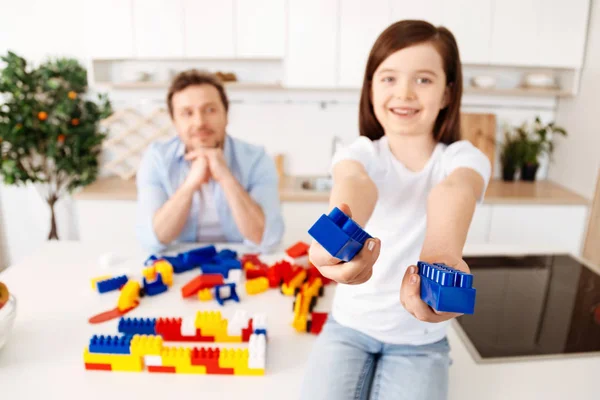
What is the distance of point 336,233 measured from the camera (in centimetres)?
39

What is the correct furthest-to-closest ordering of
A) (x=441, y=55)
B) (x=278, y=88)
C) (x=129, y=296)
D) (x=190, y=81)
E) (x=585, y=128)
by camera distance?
(x=278, y=88)
(x=585, y=128)
(x=190, y=81)
(x=129, y=296)
(x=441, y=55)

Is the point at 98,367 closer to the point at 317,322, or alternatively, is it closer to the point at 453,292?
the point at 317,322

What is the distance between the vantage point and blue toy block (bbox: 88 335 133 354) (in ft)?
2.37

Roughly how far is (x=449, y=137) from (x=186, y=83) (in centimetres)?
80

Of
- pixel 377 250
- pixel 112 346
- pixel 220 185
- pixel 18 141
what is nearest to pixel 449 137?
pixel 377 250

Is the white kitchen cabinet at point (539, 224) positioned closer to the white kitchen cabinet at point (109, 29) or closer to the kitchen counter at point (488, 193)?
the kitchen counter at point (488, 193)

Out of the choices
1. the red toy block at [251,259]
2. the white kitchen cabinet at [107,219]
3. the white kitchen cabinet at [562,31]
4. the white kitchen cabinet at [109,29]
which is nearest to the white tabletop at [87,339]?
the red toy block at [251,259]

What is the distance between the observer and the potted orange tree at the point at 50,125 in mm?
1988

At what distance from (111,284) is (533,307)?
89cm

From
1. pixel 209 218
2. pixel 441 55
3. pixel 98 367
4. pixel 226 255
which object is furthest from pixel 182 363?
pixel 209 218

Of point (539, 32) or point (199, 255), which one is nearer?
point (199, 255)

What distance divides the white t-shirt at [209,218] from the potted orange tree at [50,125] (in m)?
1.06

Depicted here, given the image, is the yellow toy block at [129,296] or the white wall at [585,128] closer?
the yellow toy block at [129,296]

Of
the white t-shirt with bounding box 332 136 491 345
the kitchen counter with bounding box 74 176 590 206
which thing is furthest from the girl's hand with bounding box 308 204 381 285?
the kitchen counter with bounding box 74 176 590 206
